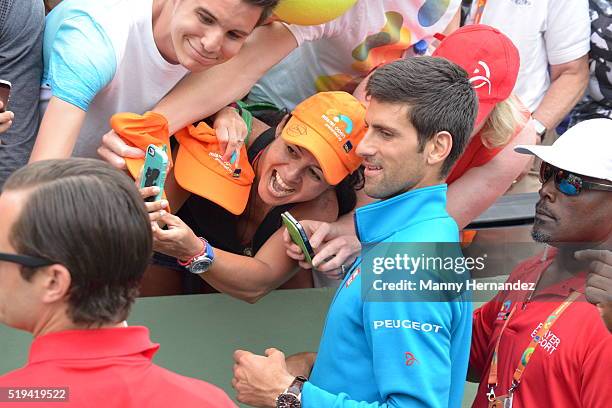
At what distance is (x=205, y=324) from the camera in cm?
356

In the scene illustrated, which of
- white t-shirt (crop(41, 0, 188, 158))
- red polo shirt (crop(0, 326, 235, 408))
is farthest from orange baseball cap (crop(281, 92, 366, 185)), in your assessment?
red polo shirt (crop(0, 326, 235, 408))

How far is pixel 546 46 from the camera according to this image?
4516mm

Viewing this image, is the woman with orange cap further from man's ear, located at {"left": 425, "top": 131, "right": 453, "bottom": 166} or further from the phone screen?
man's ear, located at {"left": 425, "top": 131, "right": 453, "bottom": 166}

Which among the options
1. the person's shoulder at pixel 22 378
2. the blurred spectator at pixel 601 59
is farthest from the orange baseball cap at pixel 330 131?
the blurred spectator at pixel 601 59

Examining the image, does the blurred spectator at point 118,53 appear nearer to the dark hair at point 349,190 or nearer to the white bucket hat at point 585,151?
the dark hair at point 349,190

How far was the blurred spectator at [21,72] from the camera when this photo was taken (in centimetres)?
296

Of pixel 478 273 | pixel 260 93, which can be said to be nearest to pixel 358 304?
pixel 478 273

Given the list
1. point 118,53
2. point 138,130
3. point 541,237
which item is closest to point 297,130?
point 138,130

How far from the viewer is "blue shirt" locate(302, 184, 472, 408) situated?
8.07 ft

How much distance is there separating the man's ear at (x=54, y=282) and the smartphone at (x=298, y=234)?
1375mm

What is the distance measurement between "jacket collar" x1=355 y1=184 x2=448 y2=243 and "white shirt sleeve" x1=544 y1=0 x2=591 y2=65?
204cm

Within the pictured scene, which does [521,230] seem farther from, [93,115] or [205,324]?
[93,115]

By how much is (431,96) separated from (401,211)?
13.6 inches

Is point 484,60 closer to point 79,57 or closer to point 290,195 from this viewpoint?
point 290,195
